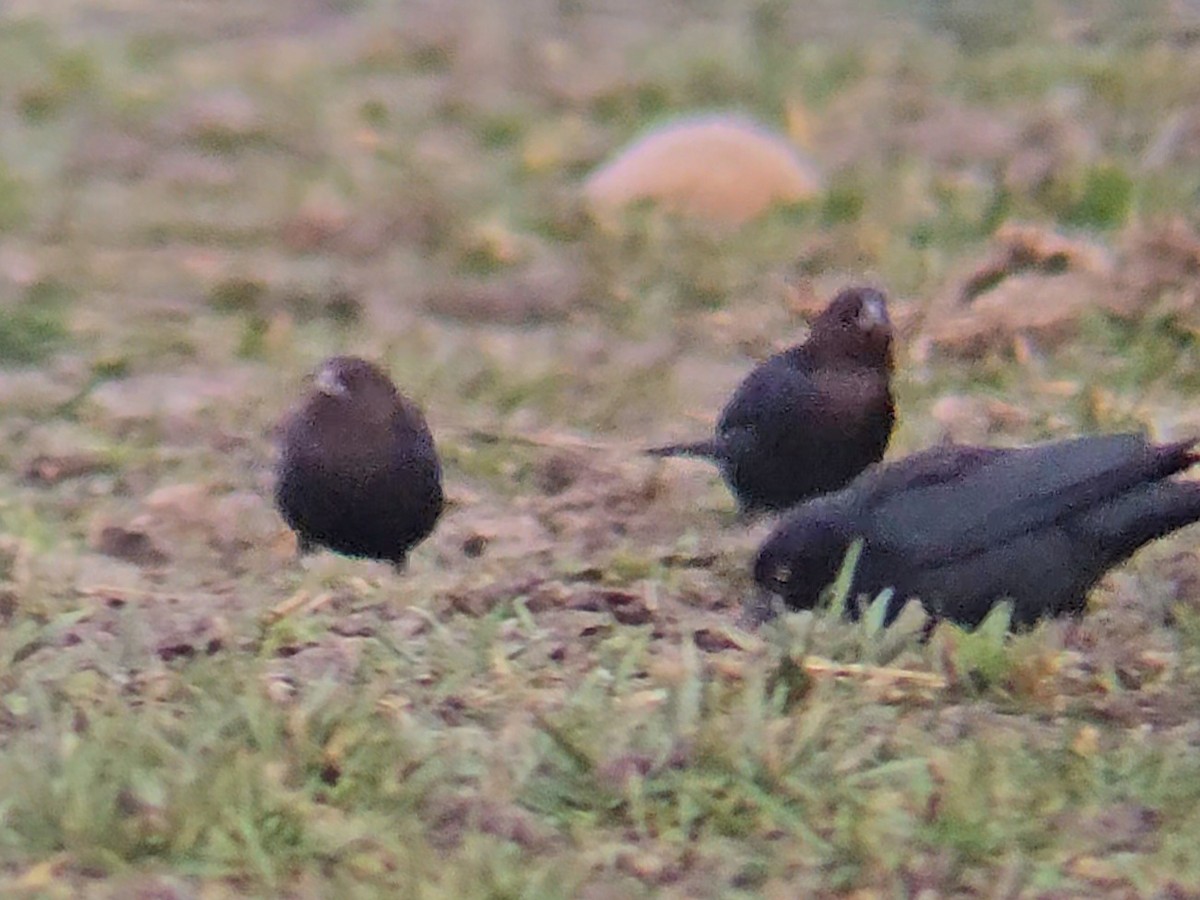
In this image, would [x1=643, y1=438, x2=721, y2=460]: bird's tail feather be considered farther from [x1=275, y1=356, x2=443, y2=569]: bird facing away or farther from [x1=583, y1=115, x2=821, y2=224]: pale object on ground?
[x1=583, y1=115, x2=821, y2=224]: pale object on ground

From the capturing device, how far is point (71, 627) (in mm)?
4887

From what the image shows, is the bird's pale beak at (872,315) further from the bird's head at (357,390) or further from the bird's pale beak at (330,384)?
the bird's pale beak at (330,384)

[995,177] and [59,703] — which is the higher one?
[995,177]

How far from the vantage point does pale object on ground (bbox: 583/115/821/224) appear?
9.48m

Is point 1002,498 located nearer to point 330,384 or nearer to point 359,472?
point 359,472

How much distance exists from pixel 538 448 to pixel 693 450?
21.3 inches

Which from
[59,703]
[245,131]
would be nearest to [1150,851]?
[59,703]

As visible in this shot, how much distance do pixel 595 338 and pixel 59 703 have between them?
382cm

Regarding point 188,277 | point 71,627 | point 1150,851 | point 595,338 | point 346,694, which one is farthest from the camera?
point 188,277

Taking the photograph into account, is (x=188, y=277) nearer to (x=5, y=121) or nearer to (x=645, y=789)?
(x=5, y=121)

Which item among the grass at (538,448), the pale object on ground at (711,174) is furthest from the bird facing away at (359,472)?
the pale object on ground at (711,174)

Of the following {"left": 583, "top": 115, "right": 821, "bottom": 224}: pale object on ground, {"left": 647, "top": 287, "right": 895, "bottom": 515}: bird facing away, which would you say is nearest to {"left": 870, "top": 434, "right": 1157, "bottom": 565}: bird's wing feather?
{"left": 647, "top": 287, "right": 895, "bottom": 515}: bird facing away

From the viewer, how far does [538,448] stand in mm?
6562

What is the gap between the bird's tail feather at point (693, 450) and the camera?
6.18m
